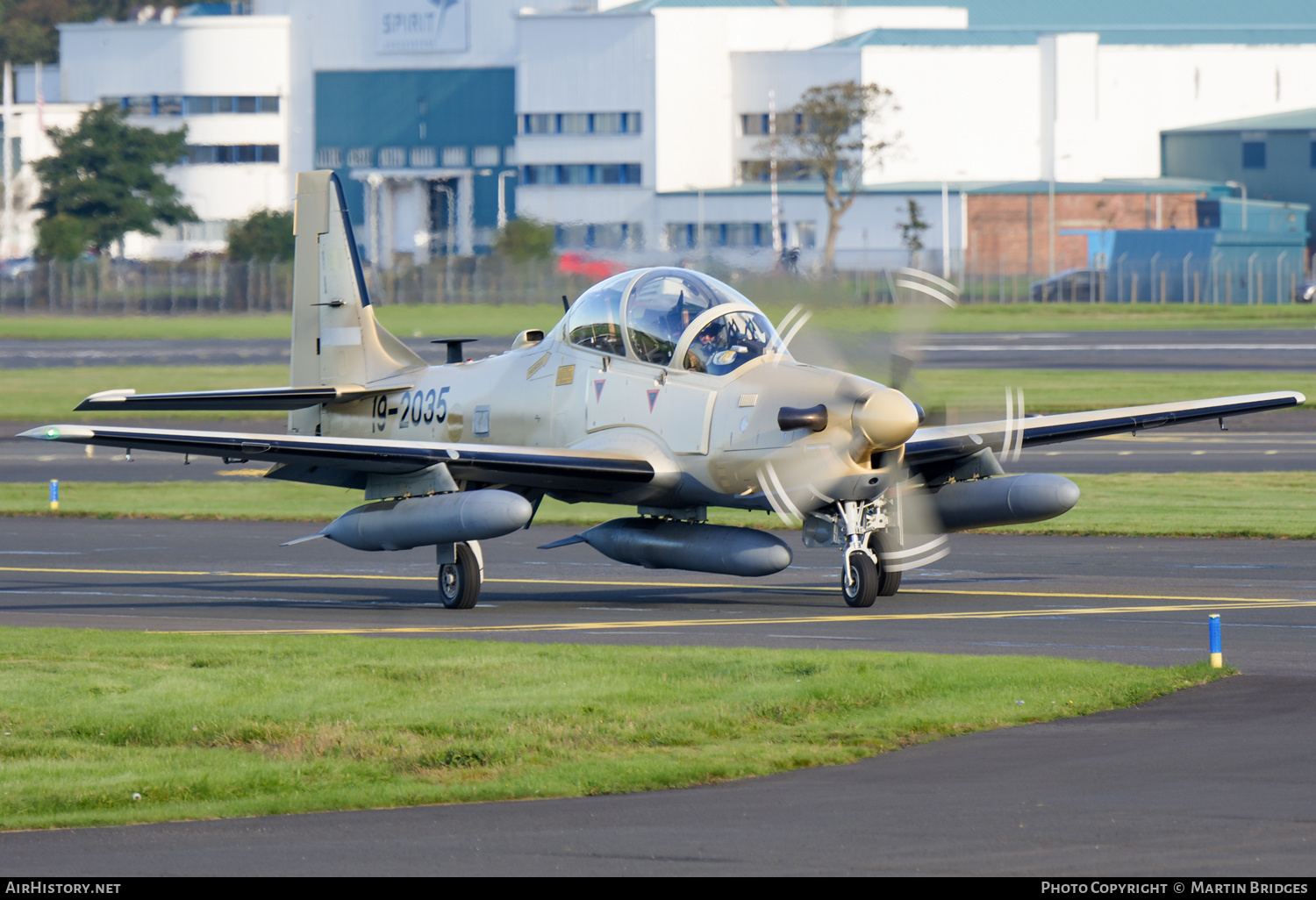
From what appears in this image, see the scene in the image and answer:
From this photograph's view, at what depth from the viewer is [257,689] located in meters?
14.2

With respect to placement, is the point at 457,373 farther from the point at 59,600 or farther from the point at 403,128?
the point at 403,128

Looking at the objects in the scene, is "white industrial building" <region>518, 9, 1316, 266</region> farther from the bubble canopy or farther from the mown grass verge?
the mown grass verge

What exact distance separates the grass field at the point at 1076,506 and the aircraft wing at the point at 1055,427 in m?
3.95

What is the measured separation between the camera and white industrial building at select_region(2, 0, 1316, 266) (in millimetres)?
112750

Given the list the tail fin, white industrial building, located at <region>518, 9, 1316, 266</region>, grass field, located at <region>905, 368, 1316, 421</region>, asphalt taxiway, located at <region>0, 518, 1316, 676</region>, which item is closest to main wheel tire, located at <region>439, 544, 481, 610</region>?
asphalt taxiway, located at <region>0, 518, 1316, 676</region>

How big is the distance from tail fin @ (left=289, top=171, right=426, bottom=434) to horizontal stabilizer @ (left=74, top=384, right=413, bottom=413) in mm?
367

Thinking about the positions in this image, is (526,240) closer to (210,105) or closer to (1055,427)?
(210,105)

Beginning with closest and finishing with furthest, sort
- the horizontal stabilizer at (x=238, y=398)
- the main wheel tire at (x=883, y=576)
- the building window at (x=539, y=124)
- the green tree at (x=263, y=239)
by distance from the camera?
1. the main wheel tire at (x=883, y=576)
2. the horizontal stabilizer at (x=238, y=398)
3. the green tree at (x=263, y=239)
4. the building window at (x=539, y=124)

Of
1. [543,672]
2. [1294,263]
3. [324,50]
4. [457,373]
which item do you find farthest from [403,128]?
[543,672]

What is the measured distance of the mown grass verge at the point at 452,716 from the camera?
11258 mm

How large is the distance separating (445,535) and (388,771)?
294 inches

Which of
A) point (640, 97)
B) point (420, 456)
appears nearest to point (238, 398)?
point (420, 456)

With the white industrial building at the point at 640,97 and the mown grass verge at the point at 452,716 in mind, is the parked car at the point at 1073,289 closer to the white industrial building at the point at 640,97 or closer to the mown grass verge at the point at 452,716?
the white industrial building at the point at 640,97

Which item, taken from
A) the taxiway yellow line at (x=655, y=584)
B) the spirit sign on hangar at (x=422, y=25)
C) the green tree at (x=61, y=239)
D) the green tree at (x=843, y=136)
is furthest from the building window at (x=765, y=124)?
the taxiway yellow line at (x=655, y=584)
